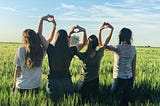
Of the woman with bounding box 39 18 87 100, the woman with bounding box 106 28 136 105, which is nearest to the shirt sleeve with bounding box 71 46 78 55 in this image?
the woman with bounding box 39 18 87 100

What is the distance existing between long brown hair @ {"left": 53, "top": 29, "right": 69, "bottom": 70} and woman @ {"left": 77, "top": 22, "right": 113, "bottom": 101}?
0.33 meters

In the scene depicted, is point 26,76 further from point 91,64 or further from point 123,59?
point 123,59

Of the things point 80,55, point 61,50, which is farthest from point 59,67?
point 80,55

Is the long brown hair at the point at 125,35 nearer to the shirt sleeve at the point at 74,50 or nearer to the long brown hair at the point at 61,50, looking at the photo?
the shirt sleeve at the point at 74,50

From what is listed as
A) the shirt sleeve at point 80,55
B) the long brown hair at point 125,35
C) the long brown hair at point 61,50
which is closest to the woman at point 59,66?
the long brown hair at point 61,50

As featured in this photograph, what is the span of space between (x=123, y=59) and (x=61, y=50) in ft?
4.16

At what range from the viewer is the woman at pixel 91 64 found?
Answer: 7.38 m

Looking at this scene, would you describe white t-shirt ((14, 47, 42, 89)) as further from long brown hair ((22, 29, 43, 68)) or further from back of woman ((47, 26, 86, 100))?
back of woman ((47, 26, 86, 100))

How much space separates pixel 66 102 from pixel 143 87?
283 cm

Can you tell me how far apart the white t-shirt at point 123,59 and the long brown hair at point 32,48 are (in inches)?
56.7

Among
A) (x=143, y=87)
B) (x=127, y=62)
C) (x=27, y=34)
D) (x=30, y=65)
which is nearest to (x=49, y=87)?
(x=30, y=65)

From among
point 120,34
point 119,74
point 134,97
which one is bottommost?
point 134,97

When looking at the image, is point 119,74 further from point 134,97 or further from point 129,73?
point 134,97

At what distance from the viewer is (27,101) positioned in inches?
252
